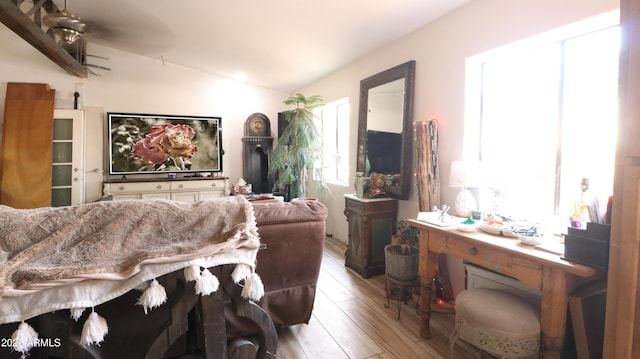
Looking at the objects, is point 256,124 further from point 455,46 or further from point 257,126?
point 455,46

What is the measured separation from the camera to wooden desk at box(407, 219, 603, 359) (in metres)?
1.38

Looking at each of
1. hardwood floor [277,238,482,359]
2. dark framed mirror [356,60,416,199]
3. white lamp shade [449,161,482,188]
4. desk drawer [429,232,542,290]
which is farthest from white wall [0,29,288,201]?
desk drawer [429,232,542,290]

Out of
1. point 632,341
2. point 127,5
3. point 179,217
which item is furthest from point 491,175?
point 127,5

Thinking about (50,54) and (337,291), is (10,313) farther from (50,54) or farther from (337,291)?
(50,54)

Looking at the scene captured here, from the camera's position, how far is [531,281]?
149 cm

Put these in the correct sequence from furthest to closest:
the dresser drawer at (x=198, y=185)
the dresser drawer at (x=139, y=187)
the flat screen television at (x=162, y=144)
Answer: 1. the dresser drawer at (x=198, y=185)
2. the flat screen television at (x=162, y=144)
3. the dresser drawer at (x=139, y=187)

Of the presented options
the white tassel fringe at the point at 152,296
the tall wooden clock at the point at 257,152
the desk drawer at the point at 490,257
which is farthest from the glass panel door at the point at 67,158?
the desk drawer at the point at 490,257

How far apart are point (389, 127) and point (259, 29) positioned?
5.75 feet

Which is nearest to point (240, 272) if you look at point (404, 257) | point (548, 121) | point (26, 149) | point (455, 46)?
point (404, 257)

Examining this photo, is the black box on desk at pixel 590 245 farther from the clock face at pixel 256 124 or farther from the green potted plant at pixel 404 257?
the clock face at pixel 256 124

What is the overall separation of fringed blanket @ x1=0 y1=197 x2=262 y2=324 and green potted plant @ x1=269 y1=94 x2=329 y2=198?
2.88 metres

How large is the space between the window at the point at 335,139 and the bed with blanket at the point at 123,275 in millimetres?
3030

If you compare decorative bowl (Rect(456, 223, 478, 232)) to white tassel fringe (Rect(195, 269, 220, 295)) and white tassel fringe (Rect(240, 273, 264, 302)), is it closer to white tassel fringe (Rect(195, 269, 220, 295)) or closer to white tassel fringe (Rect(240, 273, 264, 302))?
white tassel fringe (Rect(240, 273, 264, 302))

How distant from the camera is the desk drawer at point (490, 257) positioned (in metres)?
1.49
